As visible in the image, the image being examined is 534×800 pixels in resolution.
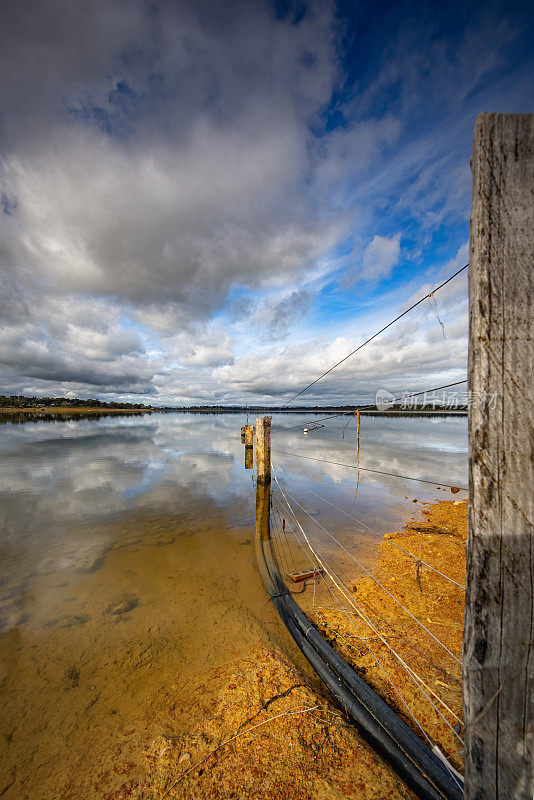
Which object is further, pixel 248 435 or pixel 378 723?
pixel 248 435

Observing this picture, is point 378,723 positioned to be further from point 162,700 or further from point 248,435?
point 248,435

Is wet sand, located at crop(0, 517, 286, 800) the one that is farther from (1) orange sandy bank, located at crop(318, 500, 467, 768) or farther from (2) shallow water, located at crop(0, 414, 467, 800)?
(1) orange sandy bank, located at crop(318, 500, 467, 768)

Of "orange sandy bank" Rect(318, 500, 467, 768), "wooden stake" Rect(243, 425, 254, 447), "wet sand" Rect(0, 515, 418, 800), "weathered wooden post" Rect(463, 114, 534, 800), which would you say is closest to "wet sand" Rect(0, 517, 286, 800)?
"wet sand" Rect(0, 515, 418, 800)

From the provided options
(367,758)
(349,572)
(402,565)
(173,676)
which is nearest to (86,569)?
(173,676)

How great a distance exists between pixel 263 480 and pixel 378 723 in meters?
6.34

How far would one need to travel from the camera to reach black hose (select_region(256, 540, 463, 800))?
2225mm

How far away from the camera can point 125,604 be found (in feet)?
17.2

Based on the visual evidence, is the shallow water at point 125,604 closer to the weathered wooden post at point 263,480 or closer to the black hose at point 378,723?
the black hose at point 378,723

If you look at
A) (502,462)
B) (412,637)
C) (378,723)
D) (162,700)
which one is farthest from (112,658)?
→ (502,462)

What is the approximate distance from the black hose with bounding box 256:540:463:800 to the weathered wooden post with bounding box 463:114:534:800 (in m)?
1.50

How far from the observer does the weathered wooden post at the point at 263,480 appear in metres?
8.41

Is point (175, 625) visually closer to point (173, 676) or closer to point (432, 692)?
point (173, 676)

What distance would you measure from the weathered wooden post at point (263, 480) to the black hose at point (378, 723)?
3.98 m

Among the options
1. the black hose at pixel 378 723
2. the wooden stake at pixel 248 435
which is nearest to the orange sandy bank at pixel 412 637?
the black hose at pixel 378 723
